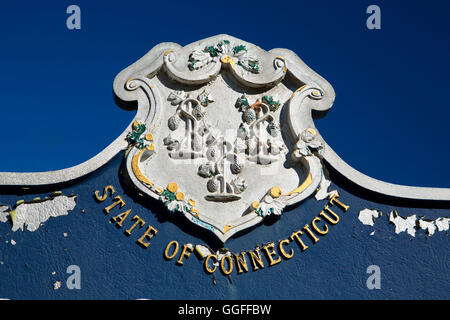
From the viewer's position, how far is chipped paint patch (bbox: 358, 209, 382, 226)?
707 cm

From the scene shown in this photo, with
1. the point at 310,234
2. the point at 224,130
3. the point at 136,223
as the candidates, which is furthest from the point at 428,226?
the point at 136,223

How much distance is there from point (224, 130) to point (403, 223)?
2403 mm

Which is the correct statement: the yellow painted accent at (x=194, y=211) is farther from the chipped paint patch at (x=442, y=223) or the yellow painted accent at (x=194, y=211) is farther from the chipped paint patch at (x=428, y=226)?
the chipped paint patch at (x=442, y=223)

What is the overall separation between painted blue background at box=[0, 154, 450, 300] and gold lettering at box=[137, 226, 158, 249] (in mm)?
50

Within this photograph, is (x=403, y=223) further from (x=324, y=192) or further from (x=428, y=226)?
(x=324, y=192)

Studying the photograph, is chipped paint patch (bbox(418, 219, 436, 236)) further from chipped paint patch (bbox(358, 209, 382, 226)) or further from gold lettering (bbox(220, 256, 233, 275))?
gold lettering (bbox(220, 256, 233, 275))

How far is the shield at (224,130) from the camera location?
702 cm

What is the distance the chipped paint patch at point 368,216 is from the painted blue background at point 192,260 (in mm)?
60

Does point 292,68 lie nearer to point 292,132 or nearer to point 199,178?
point 292,132

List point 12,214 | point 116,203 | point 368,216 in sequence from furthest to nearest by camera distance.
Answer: point 368,216, point 116,203, point 12,214

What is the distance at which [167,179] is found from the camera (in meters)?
7.14

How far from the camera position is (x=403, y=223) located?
7.09 meters

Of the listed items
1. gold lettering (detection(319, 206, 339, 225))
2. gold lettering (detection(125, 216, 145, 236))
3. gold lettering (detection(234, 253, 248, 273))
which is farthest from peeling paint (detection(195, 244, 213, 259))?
gold lettering (detection(319, 206, 339, 225))
